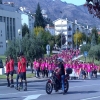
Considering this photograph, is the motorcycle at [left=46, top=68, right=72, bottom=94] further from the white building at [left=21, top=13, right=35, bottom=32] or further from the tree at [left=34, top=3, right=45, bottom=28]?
the tree at [left=34, top=3, right=45, bottom=28]

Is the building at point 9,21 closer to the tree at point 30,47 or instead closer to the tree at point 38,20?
the tree at point 38,20

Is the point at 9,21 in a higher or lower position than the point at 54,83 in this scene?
higher

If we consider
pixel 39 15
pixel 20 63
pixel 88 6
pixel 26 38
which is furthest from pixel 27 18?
pixel 88 6

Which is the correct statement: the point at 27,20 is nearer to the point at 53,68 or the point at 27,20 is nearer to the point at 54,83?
the point at 53,68

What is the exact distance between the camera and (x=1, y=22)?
8881 centimetres

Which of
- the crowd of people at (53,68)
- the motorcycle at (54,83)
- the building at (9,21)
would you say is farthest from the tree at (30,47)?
the building at (9,21)

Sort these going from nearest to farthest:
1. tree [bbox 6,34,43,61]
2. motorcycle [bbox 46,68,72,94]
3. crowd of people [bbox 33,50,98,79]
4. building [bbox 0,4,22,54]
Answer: motorcycle [bbox 46,68,72,94], crowd of people [bbox 33,50,98,79], tree [bbox 6,34,43,61], building [bbox 0,4,22,54]

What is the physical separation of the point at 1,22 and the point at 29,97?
7157 cm

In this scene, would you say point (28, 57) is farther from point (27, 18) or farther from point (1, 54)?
point (27, 18)

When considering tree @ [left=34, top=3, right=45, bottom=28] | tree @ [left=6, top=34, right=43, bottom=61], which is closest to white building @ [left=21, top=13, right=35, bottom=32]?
tree @ [left=34, top=3, right=45, bottom=28]

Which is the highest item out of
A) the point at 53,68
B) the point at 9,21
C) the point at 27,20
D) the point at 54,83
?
the point at 27,20

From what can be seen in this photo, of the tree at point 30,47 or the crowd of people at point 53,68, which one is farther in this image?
the tree at point 30,47

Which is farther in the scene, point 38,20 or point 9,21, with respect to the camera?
point 38,20

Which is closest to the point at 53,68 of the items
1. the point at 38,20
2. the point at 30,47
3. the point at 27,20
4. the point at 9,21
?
the point at 30,47
